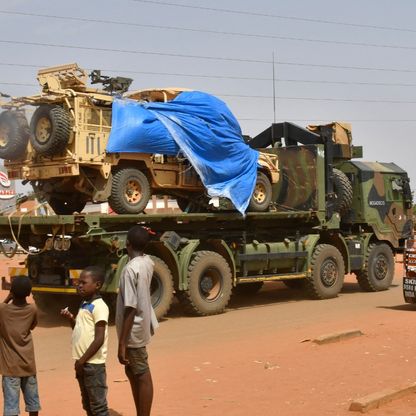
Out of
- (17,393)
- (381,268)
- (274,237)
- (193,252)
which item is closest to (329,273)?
(274,237)

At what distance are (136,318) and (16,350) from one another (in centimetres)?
91

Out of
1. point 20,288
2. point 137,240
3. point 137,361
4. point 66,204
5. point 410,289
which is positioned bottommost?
point 410,289

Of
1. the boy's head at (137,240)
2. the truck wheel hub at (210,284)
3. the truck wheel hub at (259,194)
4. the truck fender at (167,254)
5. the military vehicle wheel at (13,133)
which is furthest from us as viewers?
the truck wheel hub at (259,194)

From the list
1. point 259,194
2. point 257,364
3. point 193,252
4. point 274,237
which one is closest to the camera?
point 257,364

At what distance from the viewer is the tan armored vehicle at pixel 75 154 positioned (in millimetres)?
12312

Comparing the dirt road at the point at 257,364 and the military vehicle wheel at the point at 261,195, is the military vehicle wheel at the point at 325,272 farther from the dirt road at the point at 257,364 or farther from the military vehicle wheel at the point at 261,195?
the dirt road at the point at 257,364

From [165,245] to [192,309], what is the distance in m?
1.35

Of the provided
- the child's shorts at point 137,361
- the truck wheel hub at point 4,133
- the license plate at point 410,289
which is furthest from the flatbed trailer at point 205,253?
the child's shorts at point 137,361

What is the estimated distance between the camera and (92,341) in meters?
5.32

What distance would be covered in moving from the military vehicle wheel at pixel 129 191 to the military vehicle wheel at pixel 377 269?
6419 mm

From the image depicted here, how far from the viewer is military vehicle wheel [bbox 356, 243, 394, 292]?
1745 centimetres

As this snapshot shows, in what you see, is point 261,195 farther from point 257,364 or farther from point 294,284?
point 257,364

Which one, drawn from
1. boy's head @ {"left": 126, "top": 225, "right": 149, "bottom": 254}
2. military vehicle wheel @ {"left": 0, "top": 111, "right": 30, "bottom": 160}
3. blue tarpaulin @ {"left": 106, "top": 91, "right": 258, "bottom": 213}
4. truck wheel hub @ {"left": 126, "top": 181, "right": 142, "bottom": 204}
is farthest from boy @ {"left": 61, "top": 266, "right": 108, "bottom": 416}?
military vehicle wheel @ {"left": 0, "top": 111, "right": 30, "bottom": 160}

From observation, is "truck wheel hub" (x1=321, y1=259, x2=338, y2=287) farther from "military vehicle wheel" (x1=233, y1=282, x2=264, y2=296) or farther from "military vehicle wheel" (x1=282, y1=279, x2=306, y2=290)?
"military vehicle wheel" (x1=233, y1=282, x2=264, y2=296)
